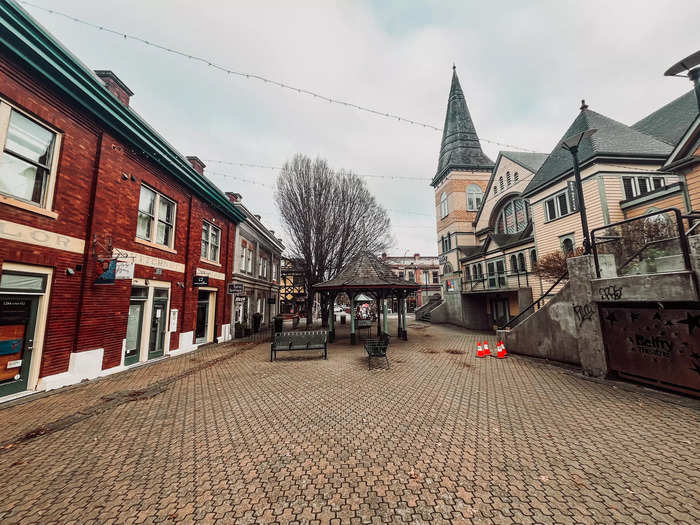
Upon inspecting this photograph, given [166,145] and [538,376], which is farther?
[166,145]

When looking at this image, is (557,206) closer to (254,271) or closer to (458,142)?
(458,142)

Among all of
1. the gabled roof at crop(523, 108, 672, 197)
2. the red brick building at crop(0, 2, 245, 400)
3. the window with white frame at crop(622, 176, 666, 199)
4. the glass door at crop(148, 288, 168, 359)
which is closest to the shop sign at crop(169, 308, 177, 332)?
the red brick building at crop(0, 2, 245, 400)

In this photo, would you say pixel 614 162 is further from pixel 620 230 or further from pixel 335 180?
pixel 335 180

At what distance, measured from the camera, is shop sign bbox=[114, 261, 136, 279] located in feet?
26.3

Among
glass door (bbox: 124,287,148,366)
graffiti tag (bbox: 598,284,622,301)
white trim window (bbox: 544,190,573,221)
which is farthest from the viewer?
white trim window (bbox: 544,190,573,221)

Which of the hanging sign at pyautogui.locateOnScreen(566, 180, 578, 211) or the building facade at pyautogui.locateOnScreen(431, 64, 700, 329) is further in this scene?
the hanging sign at pyautogui.locateOnScreen(566, 180, 578, 211)

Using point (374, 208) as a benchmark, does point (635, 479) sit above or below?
below

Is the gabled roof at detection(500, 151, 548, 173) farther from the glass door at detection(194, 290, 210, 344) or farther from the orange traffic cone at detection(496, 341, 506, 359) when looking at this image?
the glass door at detection(194, 290, 210, 344)

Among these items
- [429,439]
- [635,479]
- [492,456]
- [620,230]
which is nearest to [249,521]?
[429,439]

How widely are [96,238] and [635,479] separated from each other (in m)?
11.9

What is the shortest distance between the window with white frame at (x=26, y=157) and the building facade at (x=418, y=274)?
4449 centimetres

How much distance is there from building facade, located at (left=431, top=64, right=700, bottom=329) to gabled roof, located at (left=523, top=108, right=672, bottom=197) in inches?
2.3

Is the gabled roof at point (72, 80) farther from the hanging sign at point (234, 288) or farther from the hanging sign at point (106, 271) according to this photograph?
the hanging sign at point (234, 288)

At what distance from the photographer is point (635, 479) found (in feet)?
10.6
